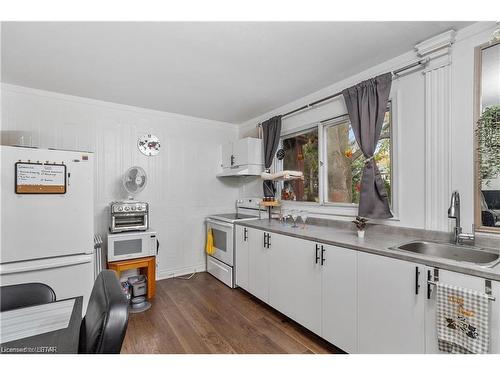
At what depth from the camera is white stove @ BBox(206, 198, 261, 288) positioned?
312 cm

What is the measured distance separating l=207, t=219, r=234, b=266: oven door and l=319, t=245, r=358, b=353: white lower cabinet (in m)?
1.44

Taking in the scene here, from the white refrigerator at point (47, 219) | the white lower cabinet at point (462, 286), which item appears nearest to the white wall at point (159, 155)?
the white refrigerator at point (47, 219)

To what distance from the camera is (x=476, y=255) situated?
1.55m

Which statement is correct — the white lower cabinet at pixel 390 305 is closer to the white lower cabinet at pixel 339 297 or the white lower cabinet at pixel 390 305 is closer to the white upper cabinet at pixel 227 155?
the white lower cabinet at pixel 339 297

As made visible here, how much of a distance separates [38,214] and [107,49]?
1.47 metres

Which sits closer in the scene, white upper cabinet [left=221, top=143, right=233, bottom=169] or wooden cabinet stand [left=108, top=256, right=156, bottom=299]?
wooden cabinet stand [left=108, top=256, right=156, bottom=299]

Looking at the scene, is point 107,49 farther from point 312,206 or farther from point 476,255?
point 476,255

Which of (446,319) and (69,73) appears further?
(69,73)

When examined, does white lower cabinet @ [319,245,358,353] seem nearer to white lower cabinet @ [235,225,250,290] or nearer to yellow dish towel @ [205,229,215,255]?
white lower cabinet @ [235,225,250,290]

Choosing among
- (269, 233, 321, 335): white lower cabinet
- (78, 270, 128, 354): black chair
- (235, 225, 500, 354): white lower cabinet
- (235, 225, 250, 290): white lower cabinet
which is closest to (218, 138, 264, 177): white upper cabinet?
(235, 225, 250, 290): white lower cabinet

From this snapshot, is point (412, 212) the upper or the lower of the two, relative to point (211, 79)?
lower

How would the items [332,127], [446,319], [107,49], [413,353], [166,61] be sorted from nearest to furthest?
[446,319]
[413,353]
[107,49]
[166,61]
[332,127]

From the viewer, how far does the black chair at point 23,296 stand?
4.14 ft

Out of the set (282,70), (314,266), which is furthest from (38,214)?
(282,70)
